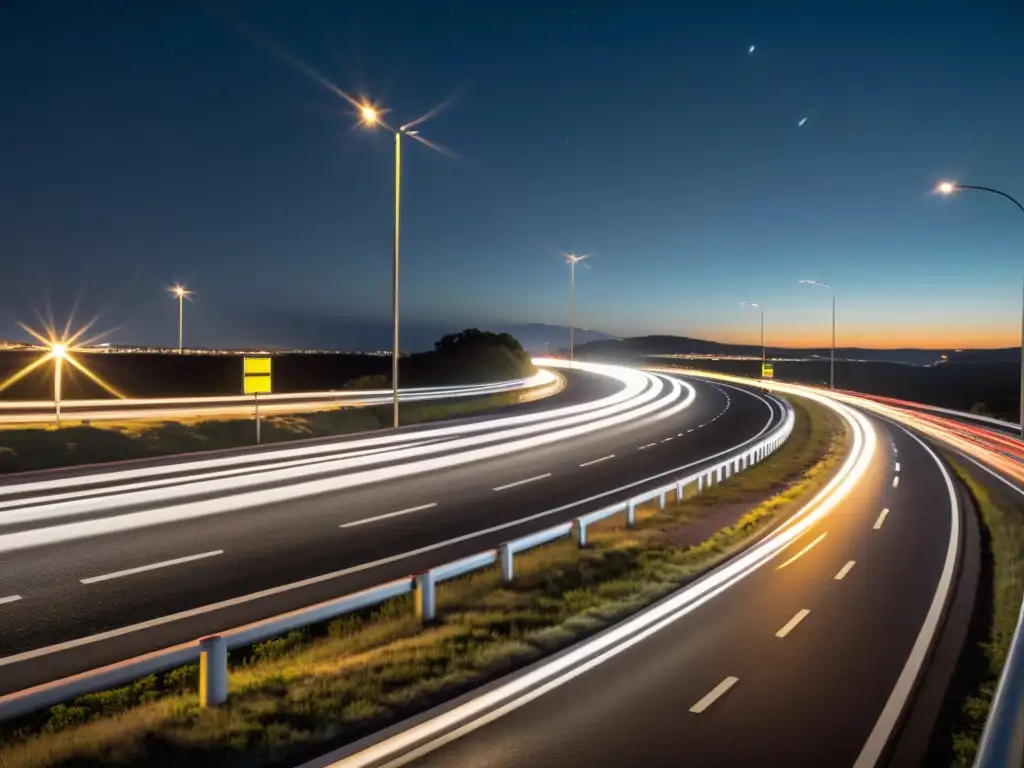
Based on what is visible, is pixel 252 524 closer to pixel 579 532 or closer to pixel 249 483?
pixel 249 483

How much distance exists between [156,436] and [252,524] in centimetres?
1328

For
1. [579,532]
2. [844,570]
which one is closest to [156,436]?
[579,532]

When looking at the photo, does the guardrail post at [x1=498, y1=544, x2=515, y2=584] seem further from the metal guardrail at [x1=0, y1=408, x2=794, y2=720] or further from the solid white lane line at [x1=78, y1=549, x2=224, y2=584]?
the solid white lane line at [x1=78, y1=549, x2=224, y2=584]

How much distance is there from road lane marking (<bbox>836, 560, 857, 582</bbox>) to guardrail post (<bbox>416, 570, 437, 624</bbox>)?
678 centimetres

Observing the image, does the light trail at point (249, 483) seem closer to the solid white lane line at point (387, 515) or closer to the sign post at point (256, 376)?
the solid white lane line at point (387, 515)

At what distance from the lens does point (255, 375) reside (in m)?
26.5

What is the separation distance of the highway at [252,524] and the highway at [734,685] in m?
4.12

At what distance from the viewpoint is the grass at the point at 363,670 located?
621cm

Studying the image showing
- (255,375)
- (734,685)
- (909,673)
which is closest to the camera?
(734,685)

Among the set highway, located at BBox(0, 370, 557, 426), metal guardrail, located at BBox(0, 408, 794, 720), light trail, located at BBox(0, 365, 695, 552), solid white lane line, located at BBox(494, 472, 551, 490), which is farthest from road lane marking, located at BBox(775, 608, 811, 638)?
highway, located at BBox(0, 370, 557, 426)

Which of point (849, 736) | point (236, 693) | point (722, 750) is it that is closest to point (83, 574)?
point (236, 693)

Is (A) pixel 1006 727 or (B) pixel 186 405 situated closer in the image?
(A) pixel 1006 727

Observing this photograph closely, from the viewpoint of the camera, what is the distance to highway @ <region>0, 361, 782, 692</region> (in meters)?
9.51

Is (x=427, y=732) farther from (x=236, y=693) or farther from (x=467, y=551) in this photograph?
(x=467, y=551)
